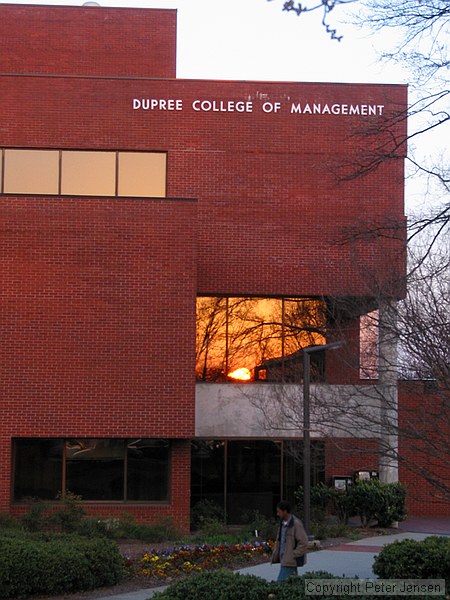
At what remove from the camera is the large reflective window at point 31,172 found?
25.8 m

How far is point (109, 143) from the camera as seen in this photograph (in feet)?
86.6

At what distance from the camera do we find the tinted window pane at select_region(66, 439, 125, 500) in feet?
77.9

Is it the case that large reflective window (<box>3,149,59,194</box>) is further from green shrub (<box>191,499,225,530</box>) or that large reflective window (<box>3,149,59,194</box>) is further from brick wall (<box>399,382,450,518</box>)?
brick wall (<box>399,382,450,518</box>)

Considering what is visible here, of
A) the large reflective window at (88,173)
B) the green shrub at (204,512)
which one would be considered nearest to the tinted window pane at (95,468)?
the green shrub at (204,512)

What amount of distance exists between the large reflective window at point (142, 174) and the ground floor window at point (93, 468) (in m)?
7.06

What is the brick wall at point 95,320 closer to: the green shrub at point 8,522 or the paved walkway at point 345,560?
the green shrub at point 8,522

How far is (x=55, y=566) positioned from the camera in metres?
14.2

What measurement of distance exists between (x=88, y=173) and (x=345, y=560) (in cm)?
1331

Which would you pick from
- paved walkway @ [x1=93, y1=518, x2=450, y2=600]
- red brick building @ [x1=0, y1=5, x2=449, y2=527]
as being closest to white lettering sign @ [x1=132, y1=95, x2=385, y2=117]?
red brick building @ [x1=0, y1=5, x2=449, y2=527]

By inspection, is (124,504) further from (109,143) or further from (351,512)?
(109,143)

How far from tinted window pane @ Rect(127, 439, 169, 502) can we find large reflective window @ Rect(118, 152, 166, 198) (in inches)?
277

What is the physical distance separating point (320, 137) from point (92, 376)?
968cm

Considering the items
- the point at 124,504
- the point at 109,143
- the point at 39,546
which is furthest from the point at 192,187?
the point at 39,546

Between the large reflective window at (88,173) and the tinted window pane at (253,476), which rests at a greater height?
the large reflective window at (88,173)
